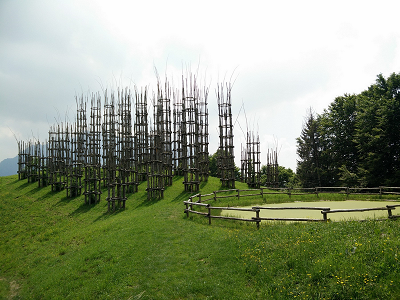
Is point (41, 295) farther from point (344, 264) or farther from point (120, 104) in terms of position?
point (120, 104)

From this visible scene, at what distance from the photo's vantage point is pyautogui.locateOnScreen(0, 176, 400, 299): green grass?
21.2 feet

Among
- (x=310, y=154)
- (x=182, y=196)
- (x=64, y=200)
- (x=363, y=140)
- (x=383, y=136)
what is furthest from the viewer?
(x=310, y=154)

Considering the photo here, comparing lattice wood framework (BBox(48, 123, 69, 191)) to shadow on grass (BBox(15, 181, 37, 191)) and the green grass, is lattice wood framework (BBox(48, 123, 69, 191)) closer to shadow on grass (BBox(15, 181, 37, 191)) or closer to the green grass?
shadow on grass (BBox(15, 181, 37, 191))

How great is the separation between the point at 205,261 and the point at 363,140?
89.5 feet

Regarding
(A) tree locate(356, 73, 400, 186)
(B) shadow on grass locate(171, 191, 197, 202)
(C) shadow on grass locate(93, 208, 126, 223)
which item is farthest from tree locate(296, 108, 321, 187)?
(C) shadow on grass locate(93, 208, 126, 223)

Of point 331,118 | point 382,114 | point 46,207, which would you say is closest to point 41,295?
point 46,207

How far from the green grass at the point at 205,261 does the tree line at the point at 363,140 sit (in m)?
20.4

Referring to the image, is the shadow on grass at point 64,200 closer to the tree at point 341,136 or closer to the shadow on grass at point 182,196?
the shadow on grass at point 182,196

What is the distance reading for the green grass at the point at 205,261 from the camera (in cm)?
648

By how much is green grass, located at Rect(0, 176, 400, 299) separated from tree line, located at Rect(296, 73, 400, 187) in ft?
66.8

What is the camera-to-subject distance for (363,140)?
2823 centimetres

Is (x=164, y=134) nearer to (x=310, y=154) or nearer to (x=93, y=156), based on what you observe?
(x=93, y=156)

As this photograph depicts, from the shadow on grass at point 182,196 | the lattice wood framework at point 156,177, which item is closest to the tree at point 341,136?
the shadow on grass at point 182,196

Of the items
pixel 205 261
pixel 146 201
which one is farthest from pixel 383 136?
pixel 205 261
